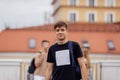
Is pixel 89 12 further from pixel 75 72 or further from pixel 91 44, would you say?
pixel 75 72

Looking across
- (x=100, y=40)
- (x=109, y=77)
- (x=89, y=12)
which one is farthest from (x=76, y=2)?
(x=109, y=77)

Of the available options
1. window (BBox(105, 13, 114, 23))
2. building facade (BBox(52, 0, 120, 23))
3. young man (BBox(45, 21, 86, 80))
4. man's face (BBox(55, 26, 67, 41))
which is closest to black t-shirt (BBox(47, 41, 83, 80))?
young man (BBox(45, 21, 86, 80))

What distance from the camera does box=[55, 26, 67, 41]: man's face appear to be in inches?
306

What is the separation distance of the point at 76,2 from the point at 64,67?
278ft

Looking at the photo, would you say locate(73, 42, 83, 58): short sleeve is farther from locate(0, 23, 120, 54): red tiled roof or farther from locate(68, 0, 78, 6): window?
locate(68, 0, 78, 6): window

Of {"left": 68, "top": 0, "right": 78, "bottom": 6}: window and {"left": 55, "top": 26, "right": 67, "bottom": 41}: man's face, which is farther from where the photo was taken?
{"left": 68, "top": 0, "right": 78, "bottom": 6}: window

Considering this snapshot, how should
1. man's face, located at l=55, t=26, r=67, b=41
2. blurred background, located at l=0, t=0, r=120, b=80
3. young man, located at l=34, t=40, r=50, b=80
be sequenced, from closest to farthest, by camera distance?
man's face, located at l=55, t=26, r=67, b=41
young man, located at l=34, t=40, r=50, b=80
blurred background, located at l=0, t=0, r=120, b=80

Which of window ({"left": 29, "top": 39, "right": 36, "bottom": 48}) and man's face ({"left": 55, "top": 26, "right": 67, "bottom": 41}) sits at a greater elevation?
man's face ({"left": 55, "top": 26, "right": 67, "bottom": 41})

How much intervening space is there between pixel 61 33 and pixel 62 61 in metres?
0.42

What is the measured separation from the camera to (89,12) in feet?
303

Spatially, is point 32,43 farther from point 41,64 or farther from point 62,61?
point 62,61

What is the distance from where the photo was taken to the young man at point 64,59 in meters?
7.80

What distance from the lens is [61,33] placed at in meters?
7.80

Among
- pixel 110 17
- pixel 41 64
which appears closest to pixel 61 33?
pixel 41 64
